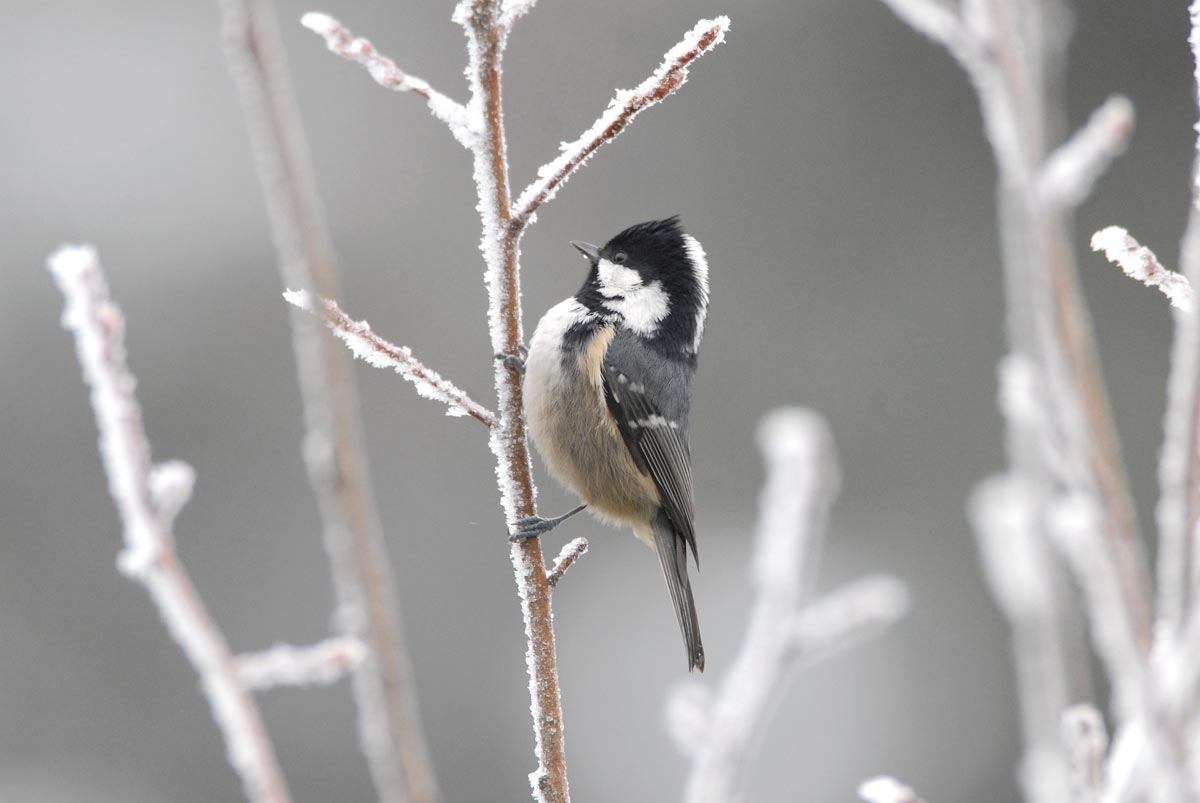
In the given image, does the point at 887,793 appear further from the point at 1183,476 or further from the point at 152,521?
the point at 152,521

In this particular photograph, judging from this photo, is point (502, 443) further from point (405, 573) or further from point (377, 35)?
point (377, 35)

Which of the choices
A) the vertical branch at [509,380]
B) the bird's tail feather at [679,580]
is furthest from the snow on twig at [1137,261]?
the bird's tail feather at [679,580]

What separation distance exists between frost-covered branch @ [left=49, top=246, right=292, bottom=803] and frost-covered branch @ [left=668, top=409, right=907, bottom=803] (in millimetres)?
257

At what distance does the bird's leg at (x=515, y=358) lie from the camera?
164 cm

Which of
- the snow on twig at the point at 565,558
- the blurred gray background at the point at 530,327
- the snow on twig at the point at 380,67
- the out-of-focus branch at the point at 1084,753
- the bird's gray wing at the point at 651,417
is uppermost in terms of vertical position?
the blurred gray background at the point at 530,327

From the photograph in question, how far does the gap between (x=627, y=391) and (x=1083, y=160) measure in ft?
6.88

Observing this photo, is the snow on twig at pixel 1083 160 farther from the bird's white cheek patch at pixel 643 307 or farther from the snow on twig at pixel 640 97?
the bird's white cheek patch at pixel 643 307

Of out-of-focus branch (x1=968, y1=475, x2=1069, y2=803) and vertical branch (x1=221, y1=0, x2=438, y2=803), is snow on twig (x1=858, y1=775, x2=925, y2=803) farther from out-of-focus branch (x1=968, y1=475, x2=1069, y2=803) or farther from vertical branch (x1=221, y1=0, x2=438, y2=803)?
vertical branch (x1=221, y1=0, x2=438, y2=803)

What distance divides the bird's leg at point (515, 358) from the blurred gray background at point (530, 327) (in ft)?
10.8

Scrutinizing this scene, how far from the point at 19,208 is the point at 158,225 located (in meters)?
0.64

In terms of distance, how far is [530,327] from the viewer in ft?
18.1

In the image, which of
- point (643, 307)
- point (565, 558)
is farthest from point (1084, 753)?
point (643, 307)

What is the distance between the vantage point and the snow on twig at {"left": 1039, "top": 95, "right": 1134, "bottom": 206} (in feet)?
2.10

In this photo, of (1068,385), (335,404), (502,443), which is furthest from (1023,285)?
(502,443)
